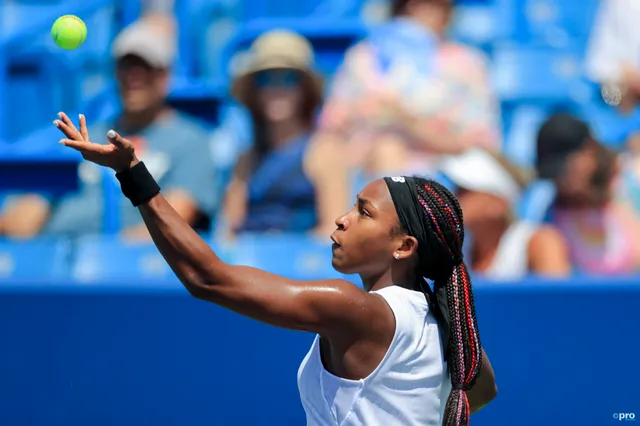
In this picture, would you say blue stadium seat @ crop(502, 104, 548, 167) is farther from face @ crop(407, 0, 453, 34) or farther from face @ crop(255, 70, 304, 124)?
face @ crop(255, 70, 304, 124)

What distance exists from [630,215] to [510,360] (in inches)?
73.0

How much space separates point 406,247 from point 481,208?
2.71 m

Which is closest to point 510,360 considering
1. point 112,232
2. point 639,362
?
point 639,362

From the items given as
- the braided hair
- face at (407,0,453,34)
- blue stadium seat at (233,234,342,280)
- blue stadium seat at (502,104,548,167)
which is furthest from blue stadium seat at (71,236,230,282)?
blue stadium seat at (502,104,548,167)

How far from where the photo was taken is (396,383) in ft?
8.18

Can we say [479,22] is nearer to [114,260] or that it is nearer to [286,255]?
[286,255]

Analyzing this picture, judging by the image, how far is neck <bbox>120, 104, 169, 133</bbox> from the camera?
591 centimetres

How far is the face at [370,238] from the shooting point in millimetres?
2545

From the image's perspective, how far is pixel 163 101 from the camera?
6.01m

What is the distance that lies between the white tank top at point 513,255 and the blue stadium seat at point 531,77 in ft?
5.38

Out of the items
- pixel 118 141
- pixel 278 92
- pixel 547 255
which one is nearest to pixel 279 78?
pixel 278 92

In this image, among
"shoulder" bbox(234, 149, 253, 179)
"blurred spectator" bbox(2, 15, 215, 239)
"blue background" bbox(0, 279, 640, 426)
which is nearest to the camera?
"blue background" bbox(0, 279, 640, 426)

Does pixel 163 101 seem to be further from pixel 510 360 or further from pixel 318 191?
pixel 510 360

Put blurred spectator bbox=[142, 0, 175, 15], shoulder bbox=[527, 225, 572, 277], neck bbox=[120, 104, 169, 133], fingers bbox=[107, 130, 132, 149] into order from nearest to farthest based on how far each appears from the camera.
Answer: fingers bbox=[107, 130, 132, 149] < shoulder bbox=[527, 225, 572, 277] < neck bbox=[120, 104, 169, 133] < blurred spectator bbox=[142, 0, 175, 15]
